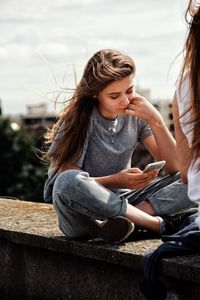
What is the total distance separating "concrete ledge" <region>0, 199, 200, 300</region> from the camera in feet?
10.4

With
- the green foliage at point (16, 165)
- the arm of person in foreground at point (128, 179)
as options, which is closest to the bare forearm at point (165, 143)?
the arm of person in foreground at point (128, 179)

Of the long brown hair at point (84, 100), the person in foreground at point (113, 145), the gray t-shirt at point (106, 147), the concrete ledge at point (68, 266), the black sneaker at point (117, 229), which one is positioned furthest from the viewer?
the gray t-shirt at point (106, 147)

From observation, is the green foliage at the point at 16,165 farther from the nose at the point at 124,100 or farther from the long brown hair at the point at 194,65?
the long brown hair at the point at 194,65

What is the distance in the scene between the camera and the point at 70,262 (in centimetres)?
377

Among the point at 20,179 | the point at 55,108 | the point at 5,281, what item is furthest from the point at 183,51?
the point at 20,179

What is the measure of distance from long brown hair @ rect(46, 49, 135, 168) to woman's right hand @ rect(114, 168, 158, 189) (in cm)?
28

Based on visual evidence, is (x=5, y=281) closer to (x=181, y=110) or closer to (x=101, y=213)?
(x=101, y=213)

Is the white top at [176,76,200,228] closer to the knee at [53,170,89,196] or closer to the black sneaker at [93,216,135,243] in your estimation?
the black sneaker at [93,216,135,243]

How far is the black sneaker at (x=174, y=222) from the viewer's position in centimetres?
380

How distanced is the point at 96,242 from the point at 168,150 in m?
0.69

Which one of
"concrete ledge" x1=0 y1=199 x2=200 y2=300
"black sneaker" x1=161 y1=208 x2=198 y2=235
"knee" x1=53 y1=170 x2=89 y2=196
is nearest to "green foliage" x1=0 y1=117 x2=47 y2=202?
"concrete ledge" x1=0 y1=199 x2=200 y2=300

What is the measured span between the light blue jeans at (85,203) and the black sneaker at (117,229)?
0.18 feet

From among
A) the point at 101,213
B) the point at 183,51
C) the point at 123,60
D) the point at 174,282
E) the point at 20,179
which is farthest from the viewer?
the point at 20,179

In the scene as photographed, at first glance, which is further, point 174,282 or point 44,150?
point 44,150
